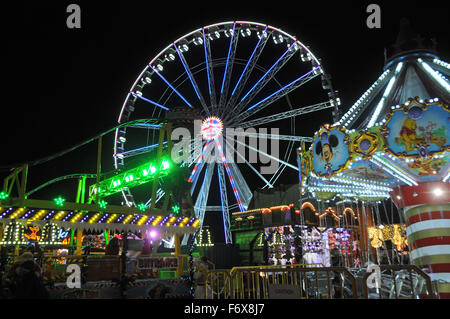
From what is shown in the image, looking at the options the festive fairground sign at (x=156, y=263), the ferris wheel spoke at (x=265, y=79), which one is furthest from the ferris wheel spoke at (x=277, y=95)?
the festive fairground sign at (x=156, y=263)

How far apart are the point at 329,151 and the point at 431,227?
3.45 metres

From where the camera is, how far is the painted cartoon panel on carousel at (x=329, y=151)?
29.8 feet

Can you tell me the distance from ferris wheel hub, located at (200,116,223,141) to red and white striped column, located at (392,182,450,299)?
8.59 m

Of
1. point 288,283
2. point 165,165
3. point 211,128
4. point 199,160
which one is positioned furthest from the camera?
point 199,160

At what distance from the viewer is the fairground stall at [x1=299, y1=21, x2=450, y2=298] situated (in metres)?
8.01

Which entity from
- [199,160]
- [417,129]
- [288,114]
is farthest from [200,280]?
[288,114]

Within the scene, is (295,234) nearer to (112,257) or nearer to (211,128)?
(211,128)

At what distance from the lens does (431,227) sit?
32.3 feet

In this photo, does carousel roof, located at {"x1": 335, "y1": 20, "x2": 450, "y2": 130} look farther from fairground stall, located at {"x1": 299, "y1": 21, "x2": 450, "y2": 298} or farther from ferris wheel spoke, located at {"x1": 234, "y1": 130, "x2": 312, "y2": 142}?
ferris wheel spoke, located at {"x1": 234, "y1": 130, "x2": 312, "y2": 142}

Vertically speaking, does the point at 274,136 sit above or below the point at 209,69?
below

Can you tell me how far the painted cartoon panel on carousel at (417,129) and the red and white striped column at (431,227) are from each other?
271 centimetres

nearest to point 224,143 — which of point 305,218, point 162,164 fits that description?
point 162,164
